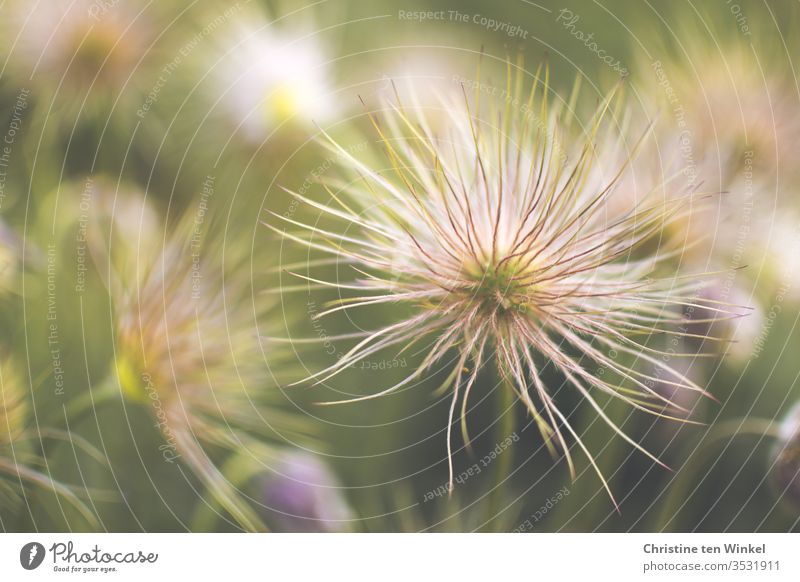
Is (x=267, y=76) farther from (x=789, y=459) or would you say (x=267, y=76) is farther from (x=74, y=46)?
(x=789, y=459)

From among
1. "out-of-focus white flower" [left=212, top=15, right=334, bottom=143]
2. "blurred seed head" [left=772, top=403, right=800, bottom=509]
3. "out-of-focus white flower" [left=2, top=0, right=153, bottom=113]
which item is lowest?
"blurred seed head" [left=772, top=403, right=800, bottom=509]

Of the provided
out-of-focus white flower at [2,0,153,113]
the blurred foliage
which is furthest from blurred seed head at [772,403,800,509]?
out-of-focus white flower at [2,0,153,113]

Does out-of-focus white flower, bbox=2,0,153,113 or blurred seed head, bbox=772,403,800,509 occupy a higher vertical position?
out-of-focus white flower, bbox=2,0,153,113

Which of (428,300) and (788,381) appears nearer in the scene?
(428,300)

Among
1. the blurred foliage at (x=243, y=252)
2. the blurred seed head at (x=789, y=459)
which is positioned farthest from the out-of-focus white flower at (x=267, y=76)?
the blurred seed head at (x=789, y=459)

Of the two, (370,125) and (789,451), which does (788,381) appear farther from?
(370,125)

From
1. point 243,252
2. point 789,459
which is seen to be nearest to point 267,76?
point 243,252

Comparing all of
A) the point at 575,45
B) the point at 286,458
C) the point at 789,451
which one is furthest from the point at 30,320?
the point at 789,451

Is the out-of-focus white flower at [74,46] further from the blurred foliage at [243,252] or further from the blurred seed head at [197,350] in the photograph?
the blurred seed head at [197,350]

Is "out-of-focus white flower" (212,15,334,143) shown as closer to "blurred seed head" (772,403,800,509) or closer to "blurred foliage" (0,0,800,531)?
"blurred foliage" (0,0,800,531)
